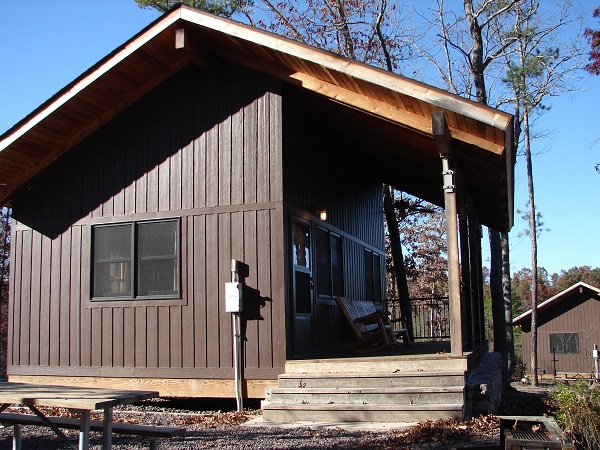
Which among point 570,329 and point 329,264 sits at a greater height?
point 329,264

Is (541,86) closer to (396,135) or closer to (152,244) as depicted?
(396,135)

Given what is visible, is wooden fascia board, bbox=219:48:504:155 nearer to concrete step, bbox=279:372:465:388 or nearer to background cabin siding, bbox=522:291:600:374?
concrete step, bbox=279:372:465:388

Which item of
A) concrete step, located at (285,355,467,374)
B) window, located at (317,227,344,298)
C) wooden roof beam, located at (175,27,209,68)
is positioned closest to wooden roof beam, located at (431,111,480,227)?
concrete step, located at (285,355,467,374)

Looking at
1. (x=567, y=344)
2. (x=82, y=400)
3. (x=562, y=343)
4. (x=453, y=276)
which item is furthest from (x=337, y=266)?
(x=567, y=344)

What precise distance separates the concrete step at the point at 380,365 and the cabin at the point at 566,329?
A: 896 inches

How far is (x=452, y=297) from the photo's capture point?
283 inches

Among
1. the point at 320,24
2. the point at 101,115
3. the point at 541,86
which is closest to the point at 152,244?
the point at 101,115

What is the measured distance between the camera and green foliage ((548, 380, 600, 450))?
4551mm

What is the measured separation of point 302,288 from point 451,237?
2.71 m

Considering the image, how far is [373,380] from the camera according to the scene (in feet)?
23.4

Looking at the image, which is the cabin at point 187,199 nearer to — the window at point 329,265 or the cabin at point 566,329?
the window at point 329,265

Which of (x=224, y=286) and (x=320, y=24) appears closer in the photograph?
(x=224, y=286)

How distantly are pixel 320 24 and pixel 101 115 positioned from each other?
1315 centimetres

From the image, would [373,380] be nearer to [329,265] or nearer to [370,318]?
[370,318]
